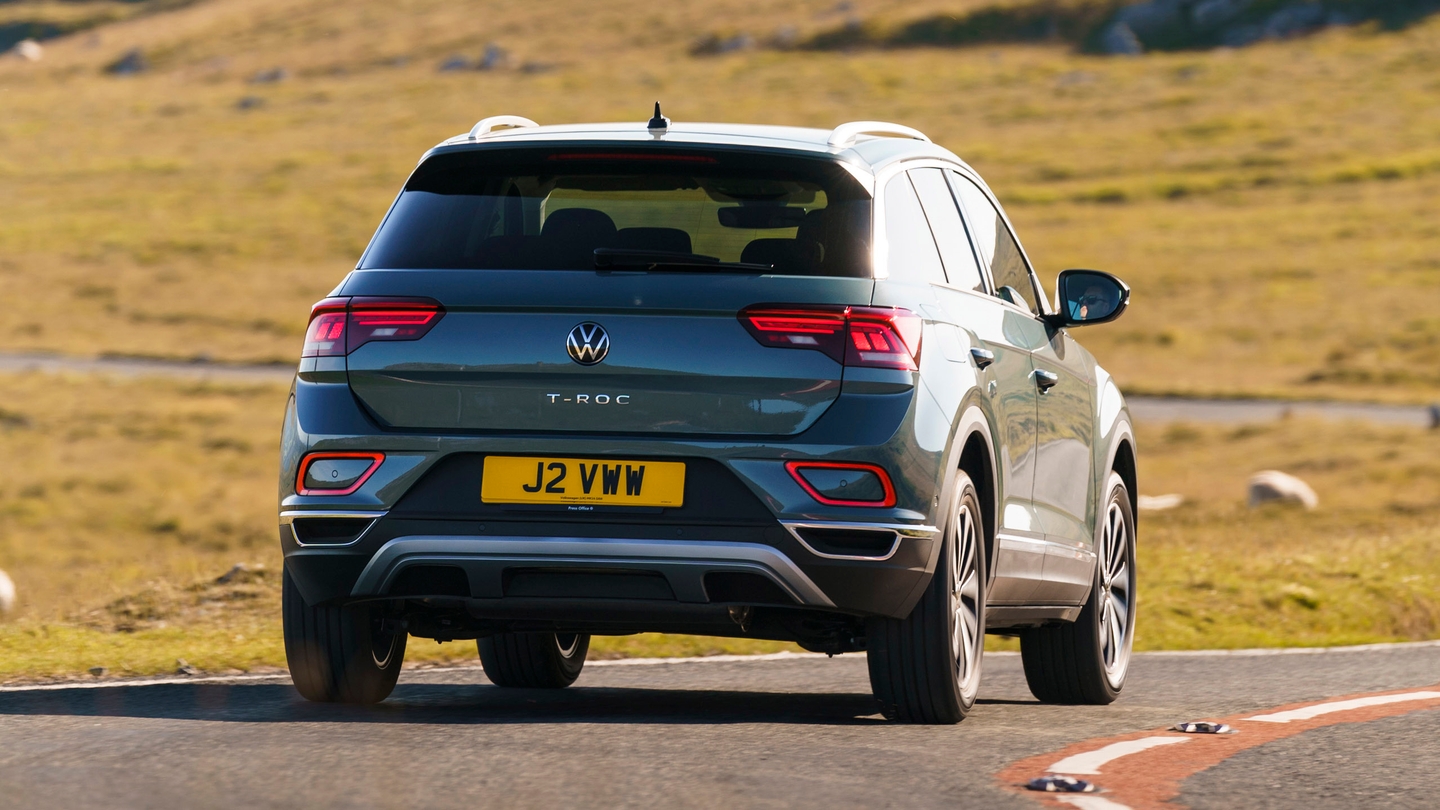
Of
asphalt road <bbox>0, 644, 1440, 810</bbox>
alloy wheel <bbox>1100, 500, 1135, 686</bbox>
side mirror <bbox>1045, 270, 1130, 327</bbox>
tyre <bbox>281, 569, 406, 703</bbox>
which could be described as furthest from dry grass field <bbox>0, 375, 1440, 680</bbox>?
side mirror <bbox>1045, 270, 1130, 327</bbox>

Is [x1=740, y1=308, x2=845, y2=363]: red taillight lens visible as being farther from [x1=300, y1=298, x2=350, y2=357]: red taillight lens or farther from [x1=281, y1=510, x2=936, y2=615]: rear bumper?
[x1=300, y1=298, x2=350, y2=357]: red taillight lens

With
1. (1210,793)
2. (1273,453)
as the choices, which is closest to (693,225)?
(1210,793)

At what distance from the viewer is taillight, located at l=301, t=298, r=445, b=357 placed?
6.18 metres

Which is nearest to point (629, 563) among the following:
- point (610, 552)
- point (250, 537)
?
point (610, 552)

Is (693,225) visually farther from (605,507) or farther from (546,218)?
(605,507)

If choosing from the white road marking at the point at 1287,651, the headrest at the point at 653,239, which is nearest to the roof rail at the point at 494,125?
the headrest at the point at 653,239

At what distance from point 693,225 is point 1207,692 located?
3209mm

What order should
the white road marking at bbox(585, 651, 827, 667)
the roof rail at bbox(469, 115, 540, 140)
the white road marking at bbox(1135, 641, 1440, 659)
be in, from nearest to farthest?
the roof rail at bbox(469, 115, 540, 140), the white road marking at bbox(585, 651, 827, 667), the white road marking at bbox(1135, 641, 1440, 659)

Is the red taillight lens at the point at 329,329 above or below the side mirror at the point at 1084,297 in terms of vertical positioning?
above

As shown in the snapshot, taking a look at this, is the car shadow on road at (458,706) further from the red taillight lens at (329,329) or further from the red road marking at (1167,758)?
the red taillight lens at (329,329)

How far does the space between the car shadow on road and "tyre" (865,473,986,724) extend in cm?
28

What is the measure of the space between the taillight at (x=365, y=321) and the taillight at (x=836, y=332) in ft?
3.08

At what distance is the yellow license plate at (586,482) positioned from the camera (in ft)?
19.7

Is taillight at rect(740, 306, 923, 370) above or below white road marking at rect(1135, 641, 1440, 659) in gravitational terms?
above
